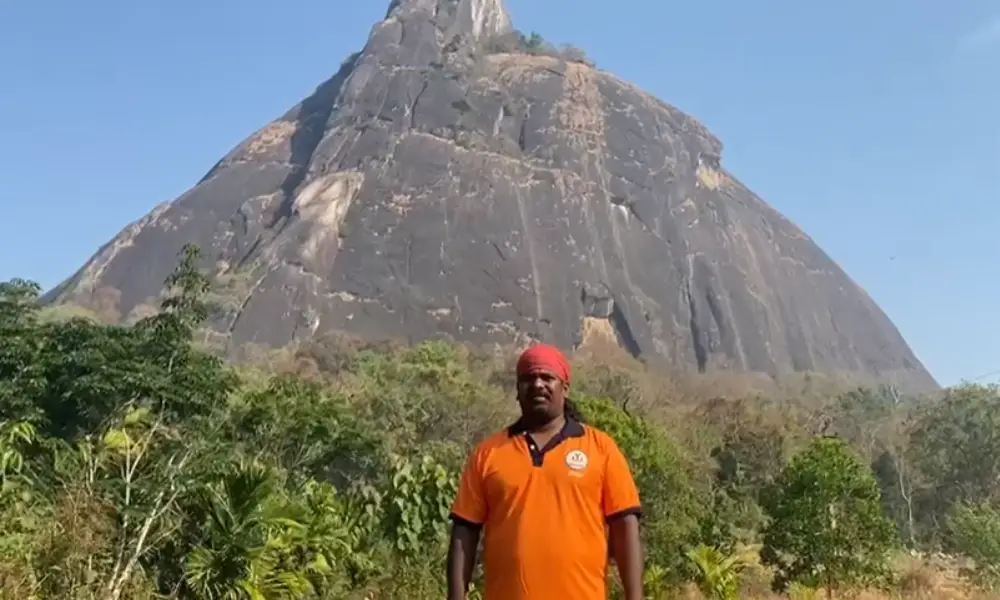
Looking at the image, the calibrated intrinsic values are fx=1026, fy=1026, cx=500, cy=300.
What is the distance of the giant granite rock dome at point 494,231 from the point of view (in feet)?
196

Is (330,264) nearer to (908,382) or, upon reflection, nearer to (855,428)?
(855,428)

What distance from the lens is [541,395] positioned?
9.03 feet

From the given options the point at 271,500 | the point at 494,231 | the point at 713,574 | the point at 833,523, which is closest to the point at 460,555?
the point at 271,500

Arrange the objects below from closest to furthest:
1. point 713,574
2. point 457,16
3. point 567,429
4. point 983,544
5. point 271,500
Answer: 1. point 567,429
2. point 271,500
3. point 713,574
4. point 983,544
5. point 457,16

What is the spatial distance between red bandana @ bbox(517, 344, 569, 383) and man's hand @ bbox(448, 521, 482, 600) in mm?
444

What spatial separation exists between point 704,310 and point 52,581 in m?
61.0

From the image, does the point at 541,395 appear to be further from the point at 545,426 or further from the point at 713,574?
the point at 713,574

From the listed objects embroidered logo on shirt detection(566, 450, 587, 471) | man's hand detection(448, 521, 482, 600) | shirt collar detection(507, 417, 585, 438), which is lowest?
man's hand detection(448, 521, 482, 600)

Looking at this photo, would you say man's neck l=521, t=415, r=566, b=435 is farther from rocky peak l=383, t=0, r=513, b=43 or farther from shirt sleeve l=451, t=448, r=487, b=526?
rocky peak l=383, t=0, r=513, b=43

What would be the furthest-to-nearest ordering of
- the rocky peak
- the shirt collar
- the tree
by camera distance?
the rocky peak, the tree, the shirt collar

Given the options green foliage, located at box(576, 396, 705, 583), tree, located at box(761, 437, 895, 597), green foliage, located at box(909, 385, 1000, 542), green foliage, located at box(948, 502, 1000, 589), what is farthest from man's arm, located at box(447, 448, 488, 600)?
green foliage, located at box(909, 385, 1000, 542)

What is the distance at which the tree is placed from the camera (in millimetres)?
9352

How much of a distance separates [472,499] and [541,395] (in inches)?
13.1

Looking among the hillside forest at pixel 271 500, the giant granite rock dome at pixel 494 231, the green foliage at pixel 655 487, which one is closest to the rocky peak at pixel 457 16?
the giant granite rock dome at pixel 494 231
